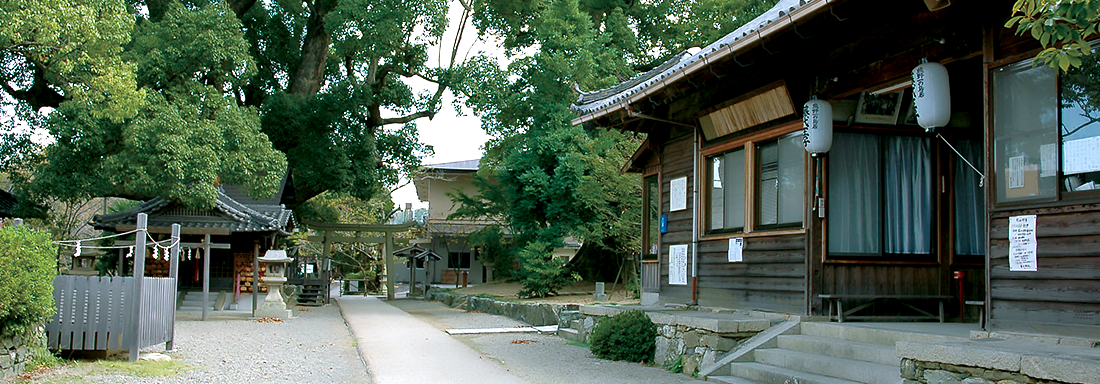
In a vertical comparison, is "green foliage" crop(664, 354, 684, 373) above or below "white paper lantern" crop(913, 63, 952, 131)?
below

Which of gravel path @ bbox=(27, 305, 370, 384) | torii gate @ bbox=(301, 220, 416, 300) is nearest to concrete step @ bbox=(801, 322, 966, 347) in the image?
gravel path @ bbox=(27, 305, 370, 384)

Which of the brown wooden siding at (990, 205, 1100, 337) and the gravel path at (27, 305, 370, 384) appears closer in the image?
the brown wooden siding at (990, 205, 1100, 337)

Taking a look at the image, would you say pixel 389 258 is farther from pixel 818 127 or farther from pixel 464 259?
pixel 818 127

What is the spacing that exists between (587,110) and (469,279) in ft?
98.2

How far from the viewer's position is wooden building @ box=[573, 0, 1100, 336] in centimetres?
596

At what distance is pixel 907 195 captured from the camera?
892cm

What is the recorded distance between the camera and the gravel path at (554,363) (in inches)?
350

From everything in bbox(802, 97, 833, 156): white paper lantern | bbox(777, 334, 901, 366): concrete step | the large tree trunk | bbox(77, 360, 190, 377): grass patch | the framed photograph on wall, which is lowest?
bbox(77, 360, 190, 377): grass patch

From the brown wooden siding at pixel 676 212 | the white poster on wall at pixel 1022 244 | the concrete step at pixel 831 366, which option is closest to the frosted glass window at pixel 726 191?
the brown wooden siding at pixel 676 212

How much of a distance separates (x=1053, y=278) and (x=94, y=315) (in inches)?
397

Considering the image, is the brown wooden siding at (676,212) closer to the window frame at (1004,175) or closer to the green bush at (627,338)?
the green bush at (627,338)

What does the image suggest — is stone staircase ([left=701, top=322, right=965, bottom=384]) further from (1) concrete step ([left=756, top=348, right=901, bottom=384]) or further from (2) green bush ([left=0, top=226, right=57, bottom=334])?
(2) green bush ([left=0, top=226, right=57, bottom=334])

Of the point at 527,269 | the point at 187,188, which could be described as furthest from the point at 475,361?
the point at 527,269

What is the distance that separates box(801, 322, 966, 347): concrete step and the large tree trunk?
2150 cm
